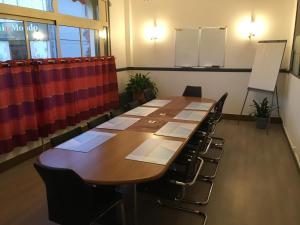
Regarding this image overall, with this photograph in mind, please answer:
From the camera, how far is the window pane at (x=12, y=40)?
10.7ft

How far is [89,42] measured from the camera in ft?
16.4

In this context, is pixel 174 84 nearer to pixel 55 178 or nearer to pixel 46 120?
pixel 46 120

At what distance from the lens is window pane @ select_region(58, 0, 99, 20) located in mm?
4180

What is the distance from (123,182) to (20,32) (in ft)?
9.36

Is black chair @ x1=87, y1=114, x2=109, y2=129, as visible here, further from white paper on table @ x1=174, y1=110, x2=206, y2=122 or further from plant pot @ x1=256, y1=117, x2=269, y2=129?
plant pot @ x1=256, y1=117, x2=269, y2=129

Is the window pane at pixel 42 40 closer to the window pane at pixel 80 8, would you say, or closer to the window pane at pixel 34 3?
the window pane at pixel 34 3

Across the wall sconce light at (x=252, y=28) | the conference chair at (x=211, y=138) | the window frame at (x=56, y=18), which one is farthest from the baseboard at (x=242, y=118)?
the window frame at (x=56, y=18)

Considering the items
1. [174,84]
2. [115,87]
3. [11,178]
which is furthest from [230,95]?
Answer: [11,178]

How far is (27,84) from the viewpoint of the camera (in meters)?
3.39

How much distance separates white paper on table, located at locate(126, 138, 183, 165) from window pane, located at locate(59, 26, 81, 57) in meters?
2.76

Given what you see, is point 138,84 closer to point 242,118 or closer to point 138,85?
point 138,85

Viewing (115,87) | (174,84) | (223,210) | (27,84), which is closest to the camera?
(223,210)

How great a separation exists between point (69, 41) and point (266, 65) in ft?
11.6

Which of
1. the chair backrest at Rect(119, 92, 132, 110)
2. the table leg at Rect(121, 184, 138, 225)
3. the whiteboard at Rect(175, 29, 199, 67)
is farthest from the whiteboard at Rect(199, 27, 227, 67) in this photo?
the table leg at Rect(121, 184, 138, 225)
